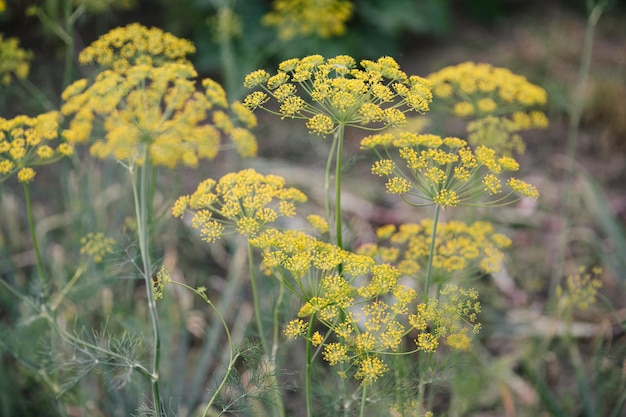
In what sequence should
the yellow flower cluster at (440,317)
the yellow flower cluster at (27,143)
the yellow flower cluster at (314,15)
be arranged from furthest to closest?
the yellow flower cluster at (314,15)
the yellow flower cluster at (27,143)
the yellow flower cluster at (440,317)

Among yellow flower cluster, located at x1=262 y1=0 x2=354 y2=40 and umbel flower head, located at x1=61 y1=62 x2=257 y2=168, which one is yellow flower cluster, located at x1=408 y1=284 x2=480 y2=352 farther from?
yellow flower cluster, located at x1=262 y1=0 x2=354 y2=40

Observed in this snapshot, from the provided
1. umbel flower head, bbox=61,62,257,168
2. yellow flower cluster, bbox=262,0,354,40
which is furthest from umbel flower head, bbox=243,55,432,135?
yellow flower cluster, bbox=262,0,354,40

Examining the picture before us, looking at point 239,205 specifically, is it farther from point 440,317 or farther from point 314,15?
point 314,15

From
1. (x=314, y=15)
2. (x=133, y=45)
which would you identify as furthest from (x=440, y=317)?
(x=314, y=15)

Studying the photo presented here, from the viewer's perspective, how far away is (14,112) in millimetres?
4695

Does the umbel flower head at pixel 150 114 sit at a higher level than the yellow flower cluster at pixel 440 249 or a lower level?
higher

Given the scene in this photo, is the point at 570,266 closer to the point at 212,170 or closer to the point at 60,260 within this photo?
the point at 212,170

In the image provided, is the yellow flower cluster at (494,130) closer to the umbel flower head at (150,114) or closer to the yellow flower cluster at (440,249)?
the yellow flower cluster at (440,249)

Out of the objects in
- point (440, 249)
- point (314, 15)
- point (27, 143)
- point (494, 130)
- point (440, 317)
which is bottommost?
point (440, 317)

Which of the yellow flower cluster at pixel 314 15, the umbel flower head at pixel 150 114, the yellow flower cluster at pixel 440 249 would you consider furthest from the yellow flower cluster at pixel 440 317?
the yellow flower cluster at pixel 314 15

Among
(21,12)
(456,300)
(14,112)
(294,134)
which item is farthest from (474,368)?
(21,12)

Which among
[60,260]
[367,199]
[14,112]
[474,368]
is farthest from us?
[14,112]

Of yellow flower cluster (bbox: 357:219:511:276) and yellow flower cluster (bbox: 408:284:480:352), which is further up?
yellow flower cluster (bbox: 357:219:511:276)

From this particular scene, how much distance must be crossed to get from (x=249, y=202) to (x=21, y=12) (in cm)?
489
